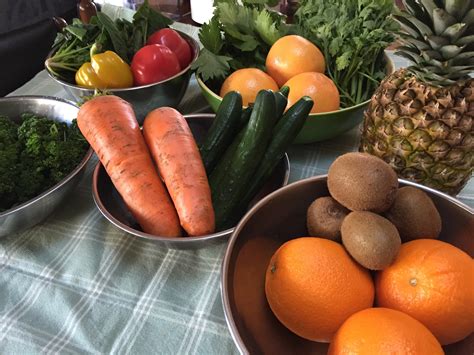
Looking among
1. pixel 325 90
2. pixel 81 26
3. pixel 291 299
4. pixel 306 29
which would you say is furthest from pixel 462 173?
pixel 81 26

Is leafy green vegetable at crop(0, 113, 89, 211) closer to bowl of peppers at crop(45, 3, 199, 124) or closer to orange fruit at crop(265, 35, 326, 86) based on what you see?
bowl of peppers at crop(45, 3, 199, 124)

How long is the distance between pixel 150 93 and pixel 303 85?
326 millimetres

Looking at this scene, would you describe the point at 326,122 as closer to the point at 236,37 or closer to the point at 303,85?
the point at 303,85

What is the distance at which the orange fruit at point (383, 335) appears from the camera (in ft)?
1.19

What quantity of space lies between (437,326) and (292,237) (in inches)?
8.1

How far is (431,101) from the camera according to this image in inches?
23.6

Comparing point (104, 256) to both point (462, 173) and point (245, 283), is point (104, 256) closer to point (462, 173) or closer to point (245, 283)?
point (245, 283)

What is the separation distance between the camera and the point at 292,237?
55 cm

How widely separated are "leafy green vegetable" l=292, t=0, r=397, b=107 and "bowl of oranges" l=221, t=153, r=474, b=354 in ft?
1.35

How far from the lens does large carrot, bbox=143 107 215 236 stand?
1.93 feet

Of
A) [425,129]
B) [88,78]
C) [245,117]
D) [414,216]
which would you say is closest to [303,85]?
[245,117]

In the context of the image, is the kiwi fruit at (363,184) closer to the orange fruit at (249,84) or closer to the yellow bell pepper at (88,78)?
the orange fruit at (249,84)

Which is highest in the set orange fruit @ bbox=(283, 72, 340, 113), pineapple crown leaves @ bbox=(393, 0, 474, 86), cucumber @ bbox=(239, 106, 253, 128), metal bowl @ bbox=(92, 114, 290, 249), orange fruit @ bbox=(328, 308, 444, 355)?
pineapple crown leaves @ bbox=(393, 0, 474, 86)

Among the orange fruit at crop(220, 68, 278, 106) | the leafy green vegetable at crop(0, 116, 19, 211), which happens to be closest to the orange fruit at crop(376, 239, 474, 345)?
the orange fruit at crop(220, 68, 278, 106)
